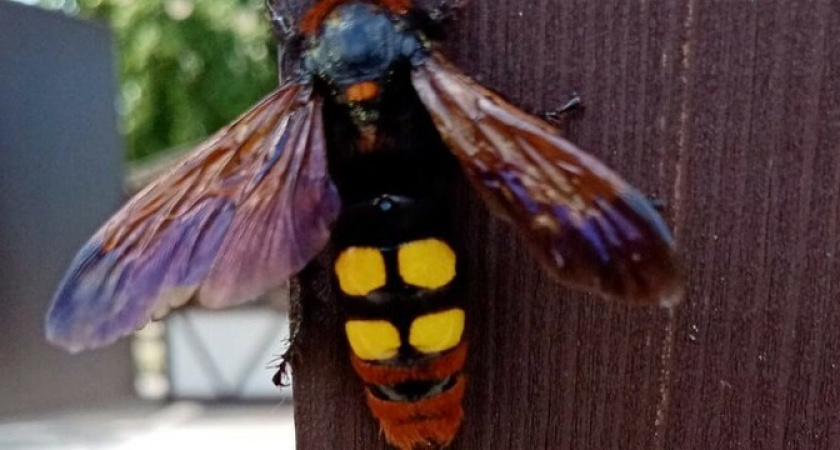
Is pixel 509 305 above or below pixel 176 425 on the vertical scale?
above

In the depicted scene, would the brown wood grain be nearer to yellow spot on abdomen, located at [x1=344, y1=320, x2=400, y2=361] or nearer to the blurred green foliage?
yellow spot on abdomen, located at [x1=344, y1=320, x2=400, y2=361]

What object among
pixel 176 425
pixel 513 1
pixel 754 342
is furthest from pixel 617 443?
pixel 176 425

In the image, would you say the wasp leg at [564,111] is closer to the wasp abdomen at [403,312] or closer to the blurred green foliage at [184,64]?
the wasp abdomen at [403,312]

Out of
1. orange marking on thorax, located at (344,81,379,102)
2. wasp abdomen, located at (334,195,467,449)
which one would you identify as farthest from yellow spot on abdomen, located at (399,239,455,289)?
orange marking on thorax, located at (344,81,379,102)

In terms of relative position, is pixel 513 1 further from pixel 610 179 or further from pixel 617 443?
pixel 617 443

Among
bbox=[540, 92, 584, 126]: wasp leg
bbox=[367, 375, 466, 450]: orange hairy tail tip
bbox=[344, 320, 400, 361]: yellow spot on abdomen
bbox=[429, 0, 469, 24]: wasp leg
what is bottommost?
bbox=[367, 375, 466, 450]: orange hairy tail tip
